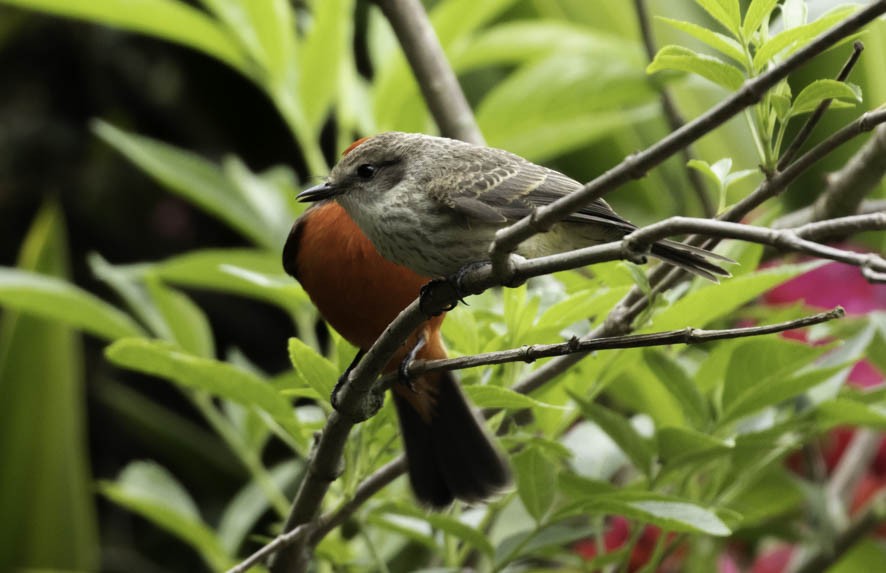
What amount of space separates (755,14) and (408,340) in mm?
762

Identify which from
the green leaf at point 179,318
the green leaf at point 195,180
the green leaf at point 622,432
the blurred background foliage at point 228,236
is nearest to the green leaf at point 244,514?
the blurred background foliage at point 228,236

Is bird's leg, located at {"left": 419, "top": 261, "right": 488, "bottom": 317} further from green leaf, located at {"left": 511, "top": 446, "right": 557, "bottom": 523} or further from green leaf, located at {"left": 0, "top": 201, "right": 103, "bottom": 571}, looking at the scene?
green leaf, located at {"left": 0, "top": 201, "right": 103, "bottom": 571}

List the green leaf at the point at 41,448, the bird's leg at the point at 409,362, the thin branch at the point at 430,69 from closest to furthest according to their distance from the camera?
the bird's leg at the point at 409,362 → the thin branch at the point at 430,69 → the green leaf at the point at 41,448

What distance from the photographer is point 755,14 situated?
1.11 metres

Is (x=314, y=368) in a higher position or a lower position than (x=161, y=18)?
lower

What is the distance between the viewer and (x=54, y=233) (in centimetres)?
244

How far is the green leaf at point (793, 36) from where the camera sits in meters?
1.09

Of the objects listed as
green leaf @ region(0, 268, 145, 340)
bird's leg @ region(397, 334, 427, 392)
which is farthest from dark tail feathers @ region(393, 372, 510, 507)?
green leaf @ region(0, 268, 145, 340)

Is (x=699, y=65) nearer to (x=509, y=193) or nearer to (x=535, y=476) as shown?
(x=509, y=193)

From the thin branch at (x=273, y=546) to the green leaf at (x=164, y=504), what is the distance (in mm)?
470

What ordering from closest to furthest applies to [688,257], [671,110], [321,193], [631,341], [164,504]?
1. [631,341]
2. [688,257]
3. [321,193]
4. [164,504]
5. [671,110]

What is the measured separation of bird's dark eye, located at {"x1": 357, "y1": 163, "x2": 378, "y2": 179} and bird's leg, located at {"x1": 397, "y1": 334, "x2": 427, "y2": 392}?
0.24m

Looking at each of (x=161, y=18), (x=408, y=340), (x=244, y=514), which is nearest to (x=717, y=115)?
(x=408, y=340)

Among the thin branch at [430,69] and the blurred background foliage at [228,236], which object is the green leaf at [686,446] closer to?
the blurred background foliage at [228,236]
